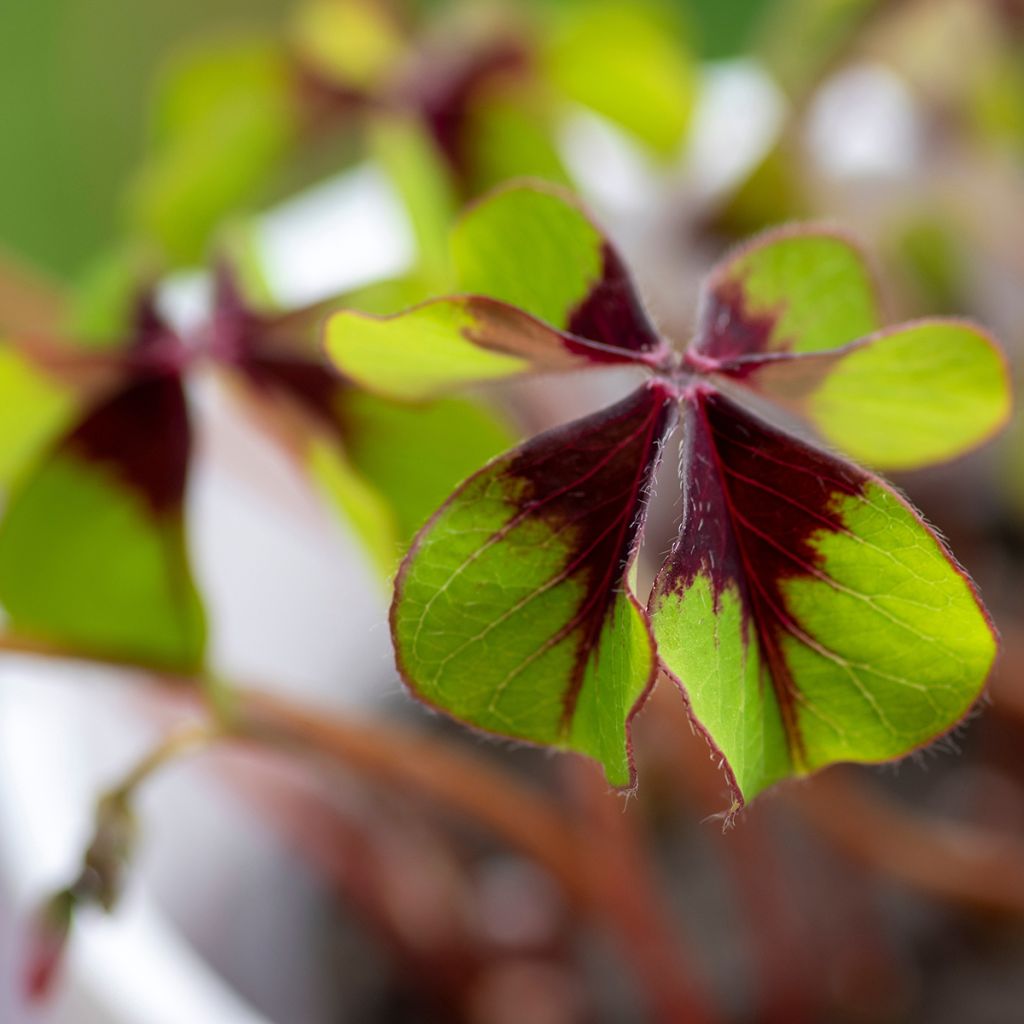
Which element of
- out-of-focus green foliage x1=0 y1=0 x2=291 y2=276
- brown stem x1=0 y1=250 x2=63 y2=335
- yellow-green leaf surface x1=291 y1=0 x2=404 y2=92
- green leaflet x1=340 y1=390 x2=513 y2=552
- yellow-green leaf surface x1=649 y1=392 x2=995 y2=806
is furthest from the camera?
out-of-focus green foliage x1=0 y1=0 x2=291 y2=276

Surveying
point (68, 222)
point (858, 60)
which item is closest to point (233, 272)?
point (858, 60)

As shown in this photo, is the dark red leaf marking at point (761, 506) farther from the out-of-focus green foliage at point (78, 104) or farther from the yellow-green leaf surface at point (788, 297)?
the out-of-focus green foliage at point (78, 104)

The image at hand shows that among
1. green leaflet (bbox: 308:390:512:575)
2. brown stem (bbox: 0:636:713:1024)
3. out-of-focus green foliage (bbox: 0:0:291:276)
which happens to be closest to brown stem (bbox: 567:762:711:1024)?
brown stem (bbox: 0:636:713:1024)

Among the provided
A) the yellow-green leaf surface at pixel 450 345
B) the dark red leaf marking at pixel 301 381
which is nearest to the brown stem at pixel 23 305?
the dark red leaf marking at pixel 301 381

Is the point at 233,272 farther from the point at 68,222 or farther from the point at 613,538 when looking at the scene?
the point at 68,222

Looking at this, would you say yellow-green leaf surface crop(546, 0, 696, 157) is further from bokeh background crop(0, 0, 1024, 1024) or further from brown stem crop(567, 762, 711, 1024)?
brown stem crop(567, 762, 711, 1024)
